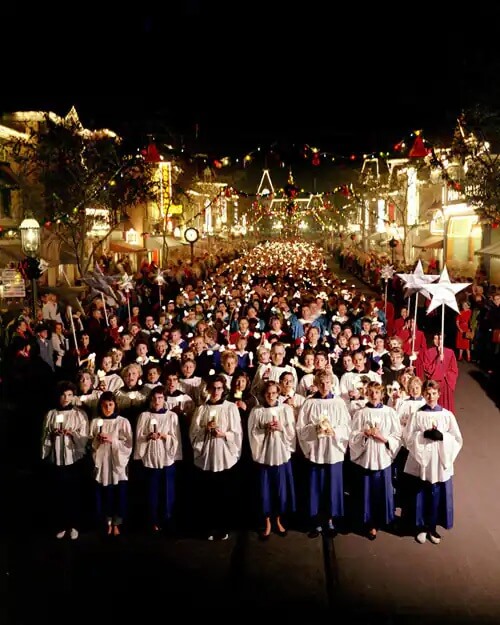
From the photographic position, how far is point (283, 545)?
707 cm

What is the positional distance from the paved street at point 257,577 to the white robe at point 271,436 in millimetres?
931

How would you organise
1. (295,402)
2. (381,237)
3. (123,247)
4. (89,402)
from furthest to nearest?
1. (381,237)
2. (123,247)
3. (295,402)
4. (89,402)

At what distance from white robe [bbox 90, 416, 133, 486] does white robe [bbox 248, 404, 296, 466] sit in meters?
1.43

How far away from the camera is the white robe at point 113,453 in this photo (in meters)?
7.16

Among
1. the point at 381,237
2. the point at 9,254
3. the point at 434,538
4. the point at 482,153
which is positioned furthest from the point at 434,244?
the point at 434,538

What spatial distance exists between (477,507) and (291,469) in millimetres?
2503

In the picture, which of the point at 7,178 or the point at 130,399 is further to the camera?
the point at 7,178

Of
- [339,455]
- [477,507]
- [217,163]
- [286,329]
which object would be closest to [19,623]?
[339,455]

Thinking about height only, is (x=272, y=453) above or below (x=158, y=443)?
below

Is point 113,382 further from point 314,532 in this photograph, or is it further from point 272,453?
point 314,532

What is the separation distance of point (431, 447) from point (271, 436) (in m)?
1.79

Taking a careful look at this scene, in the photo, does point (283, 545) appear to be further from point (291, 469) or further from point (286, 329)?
point (286, 329)

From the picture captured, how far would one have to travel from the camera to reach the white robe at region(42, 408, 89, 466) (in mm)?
7203

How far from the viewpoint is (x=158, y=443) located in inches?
283
